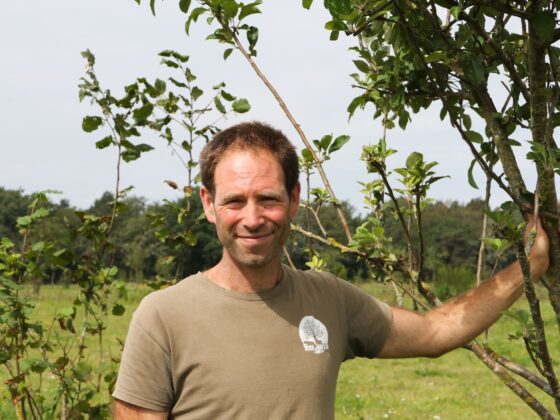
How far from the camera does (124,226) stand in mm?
75250

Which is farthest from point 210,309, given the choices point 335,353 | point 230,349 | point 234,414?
point 335,353

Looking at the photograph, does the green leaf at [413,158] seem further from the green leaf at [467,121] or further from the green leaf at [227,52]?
the green leaf at [227,52]

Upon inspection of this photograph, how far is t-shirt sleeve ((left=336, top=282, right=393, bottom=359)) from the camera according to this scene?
261 cm

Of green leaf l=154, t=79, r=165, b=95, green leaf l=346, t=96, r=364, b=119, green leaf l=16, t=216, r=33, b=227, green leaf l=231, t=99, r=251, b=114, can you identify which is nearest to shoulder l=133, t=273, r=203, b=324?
green leaf l=346, t=96, r=364, b=119

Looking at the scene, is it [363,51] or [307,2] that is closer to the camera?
[307,2]

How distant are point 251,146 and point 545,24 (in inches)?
39.7

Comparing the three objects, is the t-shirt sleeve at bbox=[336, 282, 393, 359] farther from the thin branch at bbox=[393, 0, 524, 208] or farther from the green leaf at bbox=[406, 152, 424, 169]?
the thin branch at bbox=[393, 0, 524, 208]

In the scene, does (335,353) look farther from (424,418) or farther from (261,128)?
(424,418)

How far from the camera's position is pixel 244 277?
236 cm

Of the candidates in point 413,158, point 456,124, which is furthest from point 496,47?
point 413,158

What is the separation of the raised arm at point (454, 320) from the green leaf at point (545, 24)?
0.85 metres

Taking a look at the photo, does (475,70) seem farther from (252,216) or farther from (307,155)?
(307,155)

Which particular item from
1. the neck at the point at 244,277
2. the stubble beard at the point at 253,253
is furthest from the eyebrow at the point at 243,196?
the neck at the point at 244,277

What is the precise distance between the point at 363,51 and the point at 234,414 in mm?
1417
